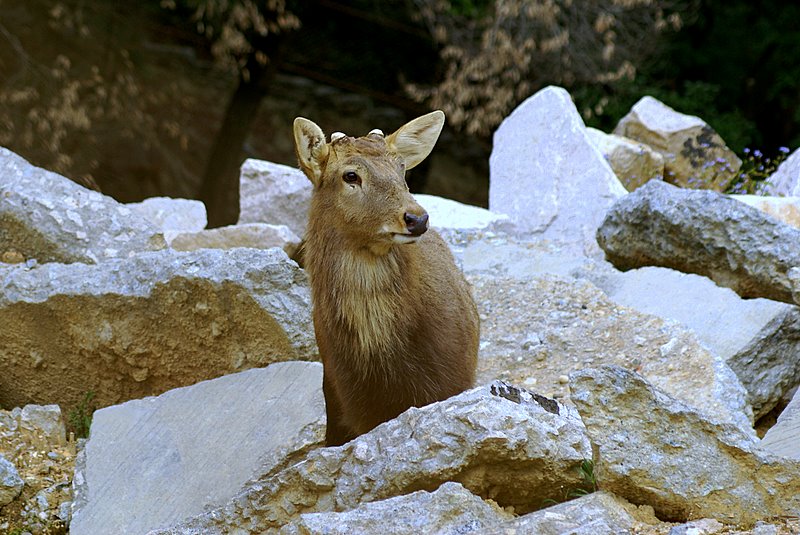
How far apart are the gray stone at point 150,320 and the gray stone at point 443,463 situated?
221 centimetres

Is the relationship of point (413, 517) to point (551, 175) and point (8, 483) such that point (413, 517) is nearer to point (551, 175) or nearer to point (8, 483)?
point (8, 483)

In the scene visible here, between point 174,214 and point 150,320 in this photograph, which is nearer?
point 150,320

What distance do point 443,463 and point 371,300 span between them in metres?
1.63

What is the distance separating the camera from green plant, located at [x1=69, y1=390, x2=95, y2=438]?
636cm

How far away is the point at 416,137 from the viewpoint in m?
5.81

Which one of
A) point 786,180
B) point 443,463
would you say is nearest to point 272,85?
point 786,180

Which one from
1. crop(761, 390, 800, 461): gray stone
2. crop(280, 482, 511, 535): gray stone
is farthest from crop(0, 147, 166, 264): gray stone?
crop(761, 390, 800, 461): gray stone

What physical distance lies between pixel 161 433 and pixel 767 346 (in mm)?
3515

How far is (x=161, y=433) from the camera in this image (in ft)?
19.2

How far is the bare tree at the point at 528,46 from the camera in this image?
13078mm

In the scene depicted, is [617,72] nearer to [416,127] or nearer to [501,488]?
[416,127]

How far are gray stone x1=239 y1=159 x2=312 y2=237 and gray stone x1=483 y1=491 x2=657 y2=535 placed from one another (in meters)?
6.12

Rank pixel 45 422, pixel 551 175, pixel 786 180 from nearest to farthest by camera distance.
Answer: pixel 45 422, pixel 786 180, pixel 551 175

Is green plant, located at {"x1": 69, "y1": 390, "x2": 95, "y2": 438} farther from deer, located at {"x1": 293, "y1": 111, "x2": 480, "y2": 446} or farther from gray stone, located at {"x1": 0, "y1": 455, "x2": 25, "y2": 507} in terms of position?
deer, located at {"x1": 293, "y1": 111, "x2": 480, "y2": 446}
